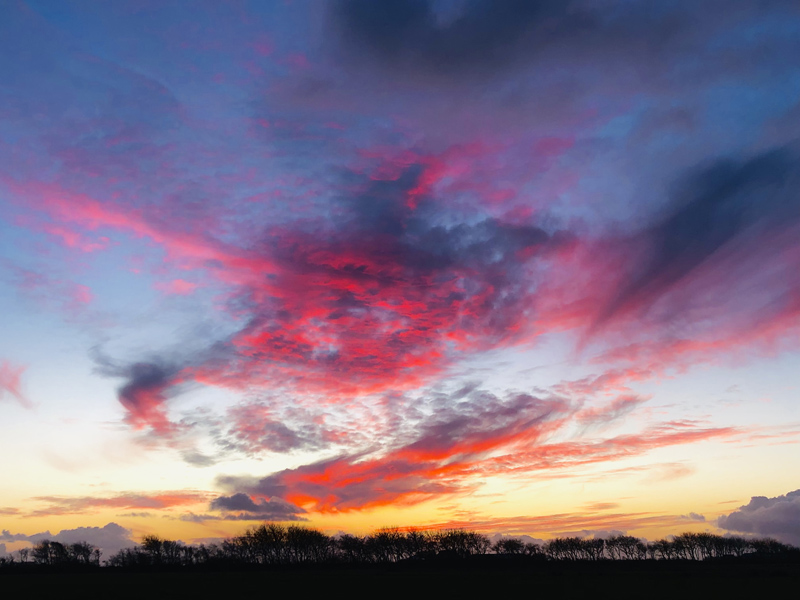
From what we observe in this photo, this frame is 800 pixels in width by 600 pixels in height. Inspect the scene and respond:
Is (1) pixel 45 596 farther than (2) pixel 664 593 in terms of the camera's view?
No

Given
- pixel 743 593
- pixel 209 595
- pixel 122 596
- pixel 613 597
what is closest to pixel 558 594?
pixel 613 597

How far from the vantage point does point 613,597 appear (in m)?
79.9

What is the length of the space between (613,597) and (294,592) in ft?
179

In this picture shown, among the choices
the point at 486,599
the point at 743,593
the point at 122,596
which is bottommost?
the point at 743,593

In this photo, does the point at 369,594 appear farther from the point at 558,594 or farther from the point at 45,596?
the point at 45,596

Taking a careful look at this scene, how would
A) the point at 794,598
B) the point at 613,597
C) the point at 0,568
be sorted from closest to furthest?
the point at 794,598 < the point at 613,597 < the point at 0,568

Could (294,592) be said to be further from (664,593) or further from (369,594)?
(664,593)

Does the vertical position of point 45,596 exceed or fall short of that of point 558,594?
it exceeds it

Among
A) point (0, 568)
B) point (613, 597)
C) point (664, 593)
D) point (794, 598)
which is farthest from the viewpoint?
point (0, 568)

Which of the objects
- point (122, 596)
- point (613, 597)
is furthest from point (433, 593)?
point (122, 596)

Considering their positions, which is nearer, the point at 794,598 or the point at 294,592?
the point at 794,598

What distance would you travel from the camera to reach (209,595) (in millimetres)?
83000

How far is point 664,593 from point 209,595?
77.3 meters

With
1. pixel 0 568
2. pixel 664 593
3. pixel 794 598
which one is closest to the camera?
pixel 794 598
